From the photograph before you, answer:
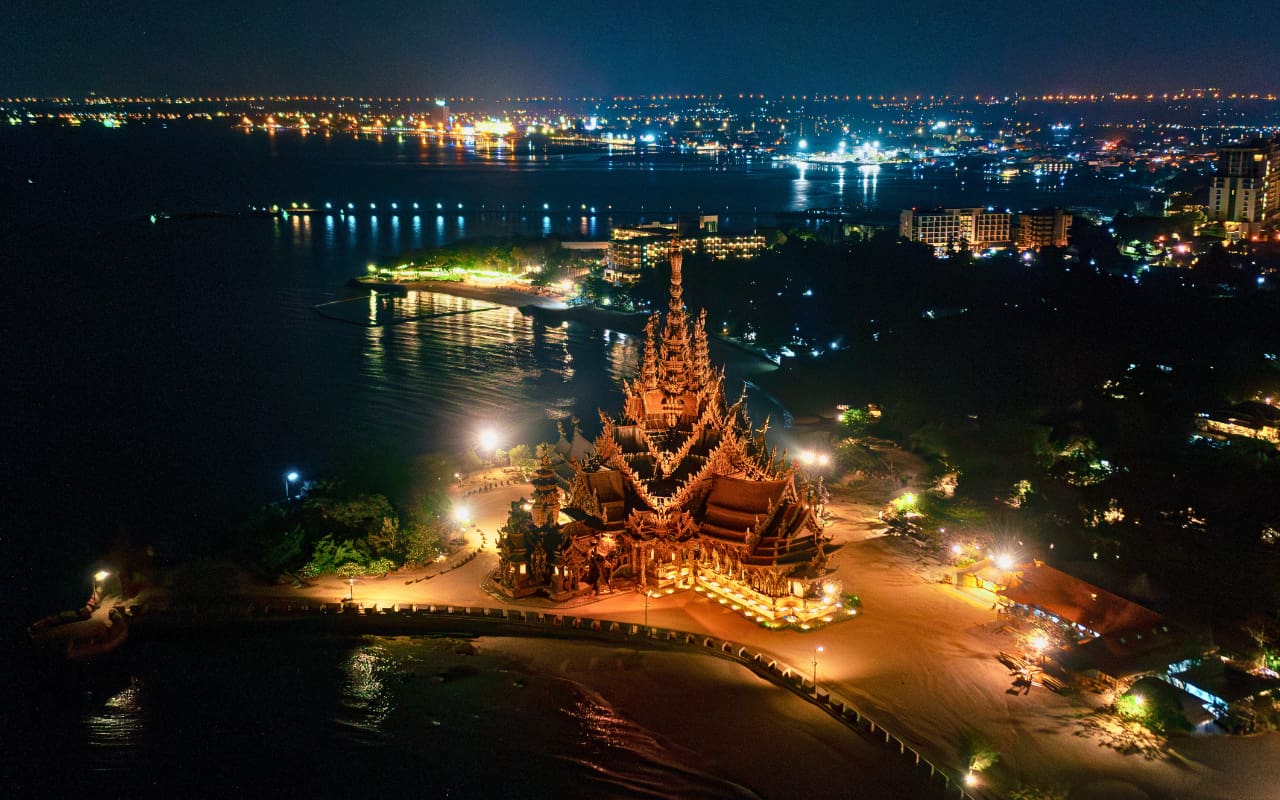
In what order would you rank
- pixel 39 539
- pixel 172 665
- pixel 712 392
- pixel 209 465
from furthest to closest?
pixel 209 465, pixel 39 539, pixel 712 392, pixel 172 665

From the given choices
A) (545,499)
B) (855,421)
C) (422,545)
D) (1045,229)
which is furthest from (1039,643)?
(1045,229)

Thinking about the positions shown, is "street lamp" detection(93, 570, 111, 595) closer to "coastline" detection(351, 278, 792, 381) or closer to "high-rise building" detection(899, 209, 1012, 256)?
"coastline" detection(351, 278, 792, 381)

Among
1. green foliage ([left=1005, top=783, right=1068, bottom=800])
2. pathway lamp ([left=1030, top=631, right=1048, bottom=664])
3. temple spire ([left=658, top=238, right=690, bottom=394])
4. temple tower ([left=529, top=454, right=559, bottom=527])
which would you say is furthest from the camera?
→ temple spire ([left=658, top=238, right=690, bottom=394])

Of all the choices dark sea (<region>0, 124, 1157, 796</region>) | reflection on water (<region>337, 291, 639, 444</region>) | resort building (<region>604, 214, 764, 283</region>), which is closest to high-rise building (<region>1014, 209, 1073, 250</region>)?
resort building (<region>604, 214, 764, 283</region>)

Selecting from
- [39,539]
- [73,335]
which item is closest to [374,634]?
[39,539]

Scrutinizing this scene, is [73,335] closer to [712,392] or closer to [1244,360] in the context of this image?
[712,392]

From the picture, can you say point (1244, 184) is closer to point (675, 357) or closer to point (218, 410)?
point (675, 357)
